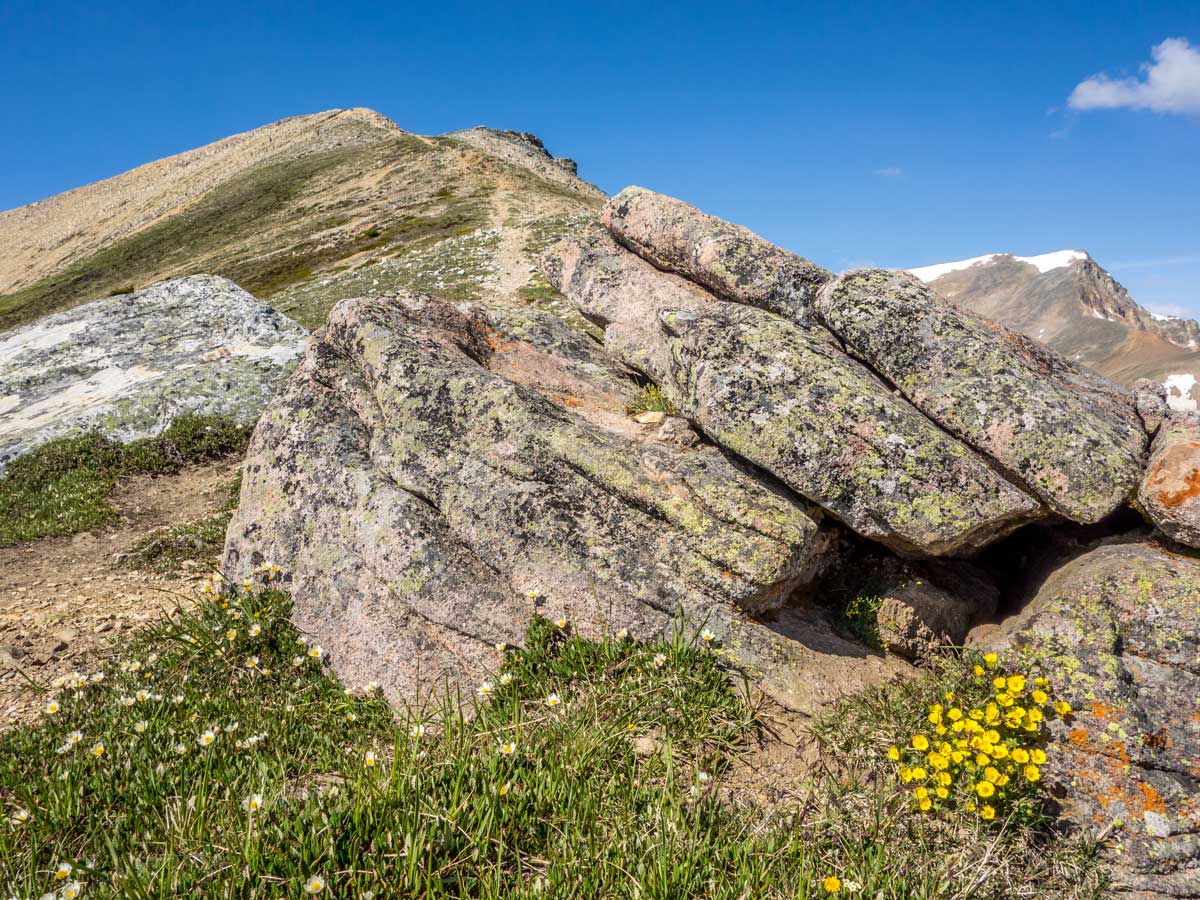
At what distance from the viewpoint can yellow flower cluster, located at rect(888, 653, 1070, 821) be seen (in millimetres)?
5367

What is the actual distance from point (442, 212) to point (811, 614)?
185 feet

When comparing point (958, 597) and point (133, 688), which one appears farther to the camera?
point (958, 597)

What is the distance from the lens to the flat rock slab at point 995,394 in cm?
708

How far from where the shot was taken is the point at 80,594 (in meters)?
10.1

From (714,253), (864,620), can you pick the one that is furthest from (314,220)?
(864,620)

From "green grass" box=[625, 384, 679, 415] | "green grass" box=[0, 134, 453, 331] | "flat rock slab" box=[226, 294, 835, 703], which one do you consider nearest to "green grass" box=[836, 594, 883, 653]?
"flat rock slab" box=[226, 294, 835, 703]

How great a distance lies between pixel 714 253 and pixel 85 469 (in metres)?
14.4

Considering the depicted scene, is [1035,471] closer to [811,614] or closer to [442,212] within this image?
[811,614]

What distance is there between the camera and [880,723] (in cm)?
626

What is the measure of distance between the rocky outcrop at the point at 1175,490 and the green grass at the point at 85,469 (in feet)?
54.0

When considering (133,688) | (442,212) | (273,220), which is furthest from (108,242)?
(133,688)

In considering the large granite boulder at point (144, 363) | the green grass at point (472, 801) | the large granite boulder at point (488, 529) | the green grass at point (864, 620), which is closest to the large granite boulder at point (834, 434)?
the large granite boulder at point (488, 529)

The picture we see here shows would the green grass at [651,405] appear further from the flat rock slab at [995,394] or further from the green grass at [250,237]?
the green grass at [250,237]

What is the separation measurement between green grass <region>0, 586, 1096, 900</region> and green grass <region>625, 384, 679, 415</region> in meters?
3.53
